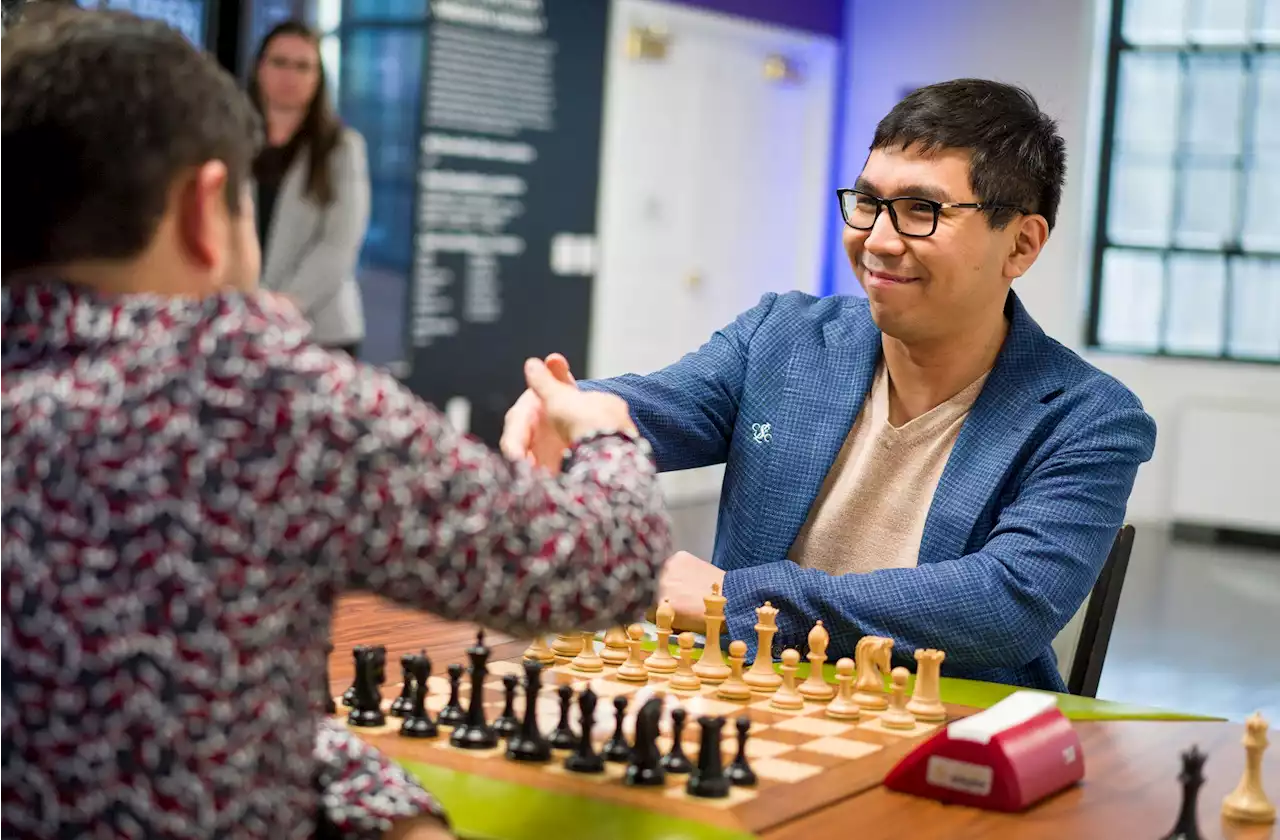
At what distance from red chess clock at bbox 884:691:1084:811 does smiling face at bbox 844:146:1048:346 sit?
33.2 inches

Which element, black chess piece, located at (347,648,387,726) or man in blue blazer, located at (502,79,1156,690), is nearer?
black chess piece, located at (347,648,387,726)

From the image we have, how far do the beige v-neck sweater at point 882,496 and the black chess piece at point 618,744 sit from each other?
2.76 ft

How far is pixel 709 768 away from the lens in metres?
1.42

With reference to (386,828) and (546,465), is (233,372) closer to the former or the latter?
(386,828)

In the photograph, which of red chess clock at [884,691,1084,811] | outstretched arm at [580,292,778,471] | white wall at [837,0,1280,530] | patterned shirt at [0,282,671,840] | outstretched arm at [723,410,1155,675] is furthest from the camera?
white wall at [837,0,1280,530]

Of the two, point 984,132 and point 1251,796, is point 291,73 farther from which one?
point 1251,796

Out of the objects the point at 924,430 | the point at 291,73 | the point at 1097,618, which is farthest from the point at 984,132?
the point at 291,73

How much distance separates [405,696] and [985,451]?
0.93 m

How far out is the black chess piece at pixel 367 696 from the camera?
5.18 feet

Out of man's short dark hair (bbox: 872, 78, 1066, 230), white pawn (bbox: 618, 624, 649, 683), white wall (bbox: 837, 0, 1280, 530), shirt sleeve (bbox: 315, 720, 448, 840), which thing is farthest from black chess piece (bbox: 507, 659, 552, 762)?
white wall (bbox: 837, 0, 1280, 530)

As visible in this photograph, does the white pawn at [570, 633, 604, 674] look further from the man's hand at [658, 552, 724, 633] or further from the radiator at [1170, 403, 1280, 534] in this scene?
the radiator at [1170, 403, 1280, 534]

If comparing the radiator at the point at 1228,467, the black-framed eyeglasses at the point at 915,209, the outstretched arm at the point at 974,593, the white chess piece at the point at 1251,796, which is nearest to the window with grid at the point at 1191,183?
the radiator at the point at 1228,467

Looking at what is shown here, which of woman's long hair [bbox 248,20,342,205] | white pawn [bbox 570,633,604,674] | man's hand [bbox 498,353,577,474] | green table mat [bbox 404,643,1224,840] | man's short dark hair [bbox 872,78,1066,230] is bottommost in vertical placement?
green table mat [bbox 404,643,1224,840]

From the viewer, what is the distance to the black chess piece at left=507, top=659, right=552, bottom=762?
1484 millimetres
